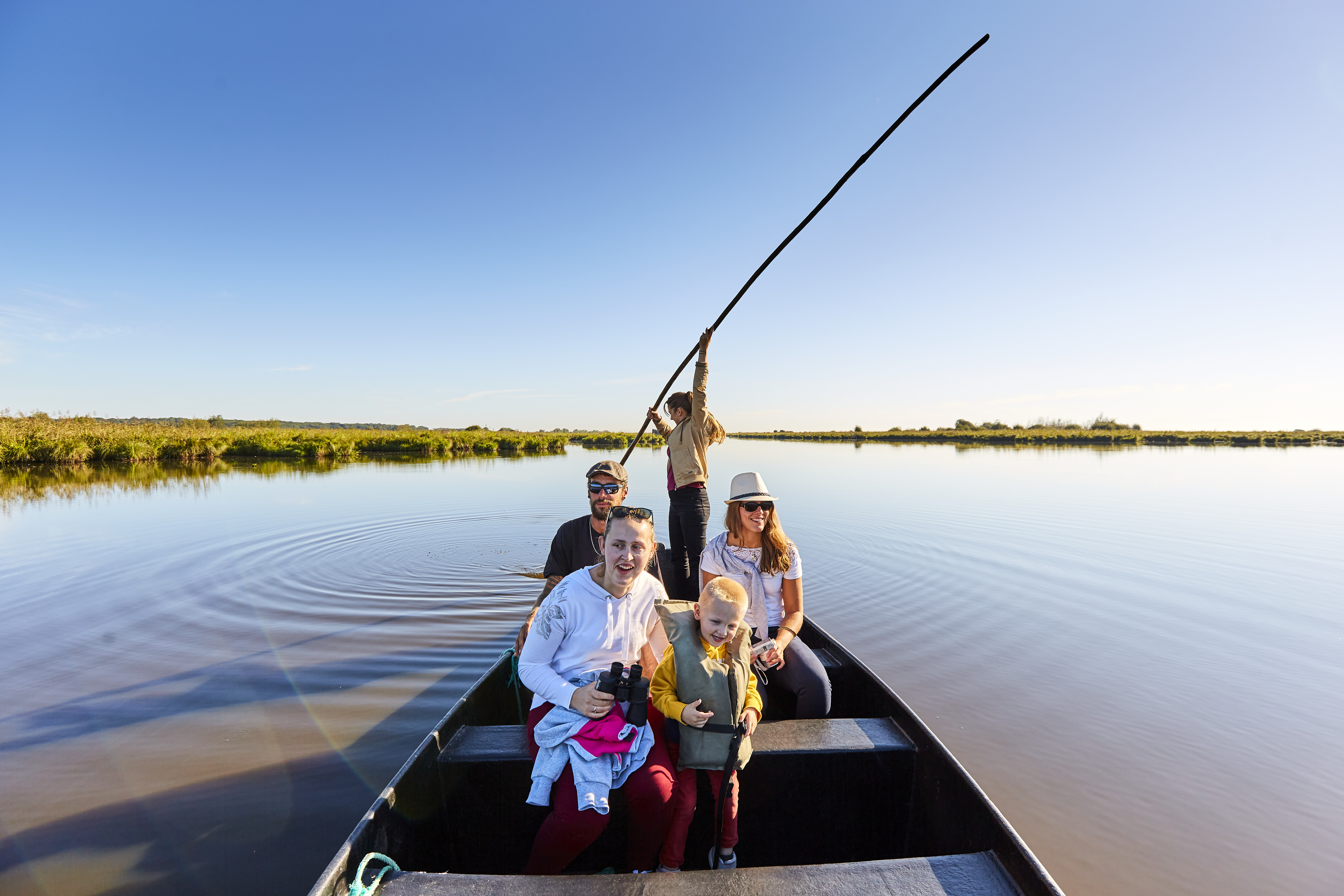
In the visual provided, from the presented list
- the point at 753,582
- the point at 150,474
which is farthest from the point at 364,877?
the point at 150,474

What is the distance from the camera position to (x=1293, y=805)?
340 centimetres

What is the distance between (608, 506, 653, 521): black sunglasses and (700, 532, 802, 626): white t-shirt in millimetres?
1181

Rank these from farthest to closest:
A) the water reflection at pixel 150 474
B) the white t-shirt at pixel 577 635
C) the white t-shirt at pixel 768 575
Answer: the water reflection at pixel 150 474 → the white t-shirt at pixel 768 575 → the white t-shirt at pixel 577 635

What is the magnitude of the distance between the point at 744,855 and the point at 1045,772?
2362 millimetres

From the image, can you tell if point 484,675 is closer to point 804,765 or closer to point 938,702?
point 804,765

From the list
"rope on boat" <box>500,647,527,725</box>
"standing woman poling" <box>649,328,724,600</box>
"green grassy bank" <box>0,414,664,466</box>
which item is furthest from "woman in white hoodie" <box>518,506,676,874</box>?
"green grassy bank" <box>0,414,664,466</box>

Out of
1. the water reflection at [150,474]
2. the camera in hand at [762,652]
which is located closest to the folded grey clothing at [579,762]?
the camera in hand at [762,652]

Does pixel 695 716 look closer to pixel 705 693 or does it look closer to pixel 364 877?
pixel 705 693

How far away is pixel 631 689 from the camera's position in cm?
224

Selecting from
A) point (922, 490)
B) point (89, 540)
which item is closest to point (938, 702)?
point (89, 540)

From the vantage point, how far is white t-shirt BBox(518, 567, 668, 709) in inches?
96.2

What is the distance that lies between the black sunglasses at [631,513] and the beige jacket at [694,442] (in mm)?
2505

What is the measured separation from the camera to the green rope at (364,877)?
69.6 inches

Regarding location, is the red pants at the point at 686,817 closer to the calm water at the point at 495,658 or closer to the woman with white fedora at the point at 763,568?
the woman with white fedora at the point at 763,568
